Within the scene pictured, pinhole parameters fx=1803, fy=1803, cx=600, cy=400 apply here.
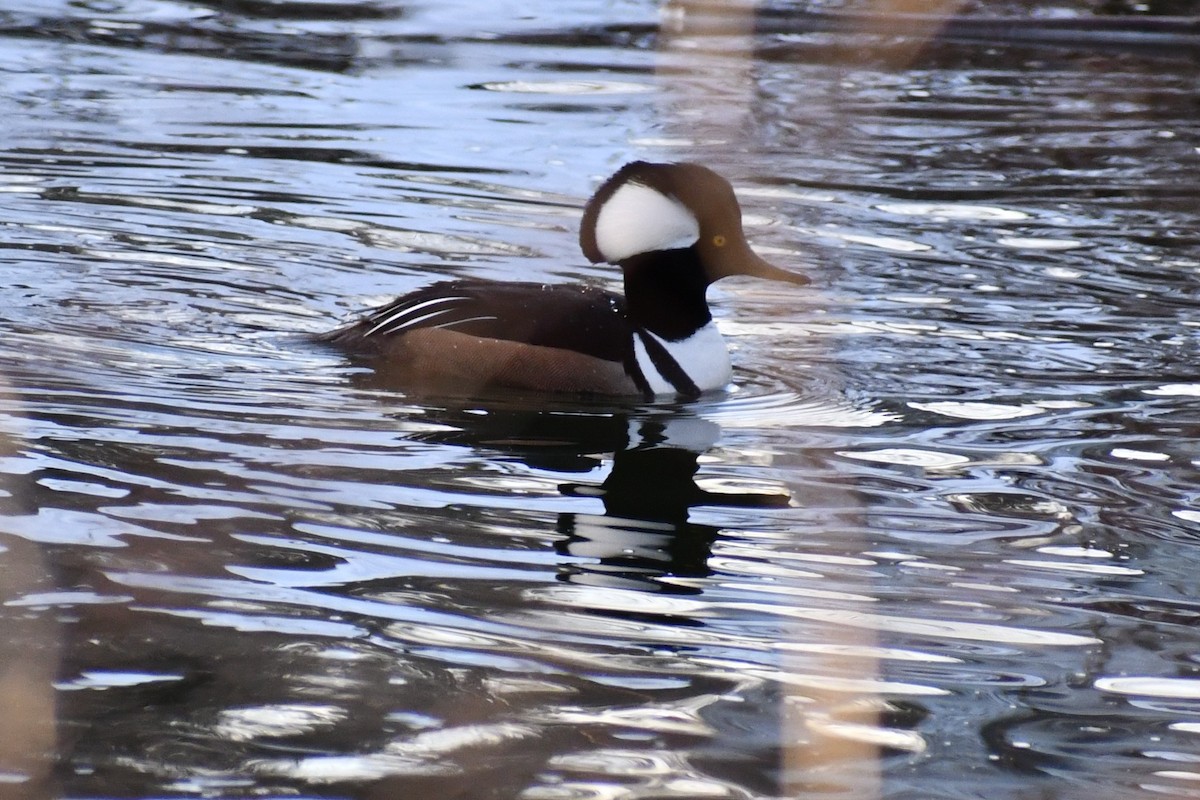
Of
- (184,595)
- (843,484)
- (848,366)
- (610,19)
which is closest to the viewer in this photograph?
(184,595)

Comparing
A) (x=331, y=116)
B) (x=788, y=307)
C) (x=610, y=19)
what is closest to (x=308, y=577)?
(x=788, y=307)

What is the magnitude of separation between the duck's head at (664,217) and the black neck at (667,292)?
0.06 m

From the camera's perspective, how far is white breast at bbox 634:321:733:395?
687 cm

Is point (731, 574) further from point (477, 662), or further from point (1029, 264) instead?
point (1029, 264)

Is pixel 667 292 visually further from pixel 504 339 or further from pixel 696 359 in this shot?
pixel 504 339

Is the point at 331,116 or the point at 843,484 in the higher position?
the point at 331,116

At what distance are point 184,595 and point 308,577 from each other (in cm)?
34

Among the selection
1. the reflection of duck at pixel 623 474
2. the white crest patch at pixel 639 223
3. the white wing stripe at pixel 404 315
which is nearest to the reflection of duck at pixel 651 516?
the reflection of duck at pixel 623 474

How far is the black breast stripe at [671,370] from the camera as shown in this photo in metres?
6.86

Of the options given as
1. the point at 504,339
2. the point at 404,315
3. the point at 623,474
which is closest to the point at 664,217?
the point at 504,339

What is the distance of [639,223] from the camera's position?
6789 mm

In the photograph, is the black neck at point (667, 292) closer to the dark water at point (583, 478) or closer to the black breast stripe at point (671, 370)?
the black breast stripe at point (671, 370)

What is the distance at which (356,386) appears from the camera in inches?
265

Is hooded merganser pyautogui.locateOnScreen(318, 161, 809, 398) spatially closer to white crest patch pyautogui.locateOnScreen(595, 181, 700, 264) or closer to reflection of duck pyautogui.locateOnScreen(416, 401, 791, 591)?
white crest patch pyautogui.locateOnScreen(595, 181, 700, 264)
